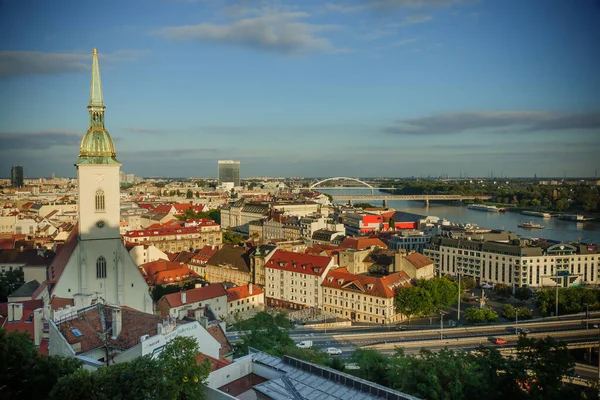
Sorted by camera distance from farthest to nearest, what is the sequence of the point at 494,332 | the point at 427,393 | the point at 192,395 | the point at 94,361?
the point at 494,332 < the point at 427,393 < the point at 94,361 < the point at 192,395

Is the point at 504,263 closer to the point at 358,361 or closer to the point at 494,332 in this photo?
the point at 494,332

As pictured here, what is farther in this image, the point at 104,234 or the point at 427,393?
the point at 104,234

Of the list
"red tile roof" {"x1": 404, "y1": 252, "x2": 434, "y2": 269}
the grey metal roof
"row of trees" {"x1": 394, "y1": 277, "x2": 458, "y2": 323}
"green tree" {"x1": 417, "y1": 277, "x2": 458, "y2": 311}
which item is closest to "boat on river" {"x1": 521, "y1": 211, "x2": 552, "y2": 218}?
"red tile roof" {"x1": 404, "y1": 252, "x2": 434, "y2": 269}

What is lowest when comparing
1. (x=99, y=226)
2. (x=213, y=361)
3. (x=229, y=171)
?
(x=213, y=361)

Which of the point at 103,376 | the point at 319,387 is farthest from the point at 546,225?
the point at 103,376

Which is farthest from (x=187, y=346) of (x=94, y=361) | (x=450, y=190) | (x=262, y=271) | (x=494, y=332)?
(x=450, y=190)

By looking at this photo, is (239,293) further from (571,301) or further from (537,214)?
(537,214)
